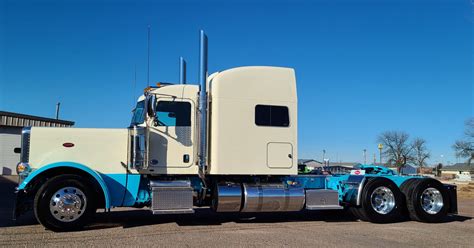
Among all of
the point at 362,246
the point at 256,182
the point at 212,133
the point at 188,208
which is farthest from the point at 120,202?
the point at 362,246

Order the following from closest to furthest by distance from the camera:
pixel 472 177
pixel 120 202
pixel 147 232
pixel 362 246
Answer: pixel 362 246 < pixel 147 232 < pixel 120 202 < pixel 472 177

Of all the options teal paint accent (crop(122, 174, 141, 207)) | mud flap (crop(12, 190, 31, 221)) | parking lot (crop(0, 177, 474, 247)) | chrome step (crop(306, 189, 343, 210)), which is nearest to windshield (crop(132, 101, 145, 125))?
teal paint accent (crop(122, 174, 141, 207))

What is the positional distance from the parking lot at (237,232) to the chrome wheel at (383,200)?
1.50 ft

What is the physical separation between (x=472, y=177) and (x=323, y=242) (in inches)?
2418

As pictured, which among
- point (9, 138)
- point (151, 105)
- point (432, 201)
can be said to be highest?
point (9, 138)

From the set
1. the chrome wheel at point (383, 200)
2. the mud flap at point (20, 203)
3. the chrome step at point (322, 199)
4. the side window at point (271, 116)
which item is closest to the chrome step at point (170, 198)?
the side window at point (271, 116)

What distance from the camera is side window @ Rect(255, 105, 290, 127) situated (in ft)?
34.6

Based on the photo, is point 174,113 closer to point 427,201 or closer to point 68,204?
point 68,204

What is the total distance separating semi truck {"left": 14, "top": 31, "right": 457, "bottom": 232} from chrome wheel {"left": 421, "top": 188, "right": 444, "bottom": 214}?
23mm

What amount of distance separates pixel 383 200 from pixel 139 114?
20.8 feet

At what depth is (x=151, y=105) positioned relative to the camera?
31.3ft

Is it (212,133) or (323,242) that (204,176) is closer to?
(212,133)

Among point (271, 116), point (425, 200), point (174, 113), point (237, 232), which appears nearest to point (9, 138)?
point (174, 113)

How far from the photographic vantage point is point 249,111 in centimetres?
1043
